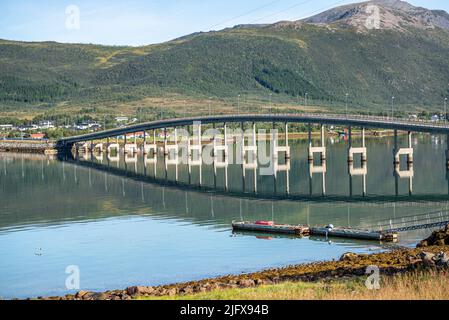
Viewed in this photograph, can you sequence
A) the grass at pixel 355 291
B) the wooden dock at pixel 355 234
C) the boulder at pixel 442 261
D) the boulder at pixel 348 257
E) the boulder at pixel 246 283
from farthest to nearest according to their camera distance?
the wooden dock at pixel 355 234 < the boulder at pixel 348 257 < the boulder at pixel 246 283 < the boulder at pixel 442 261 < the grass at pixel 355 291

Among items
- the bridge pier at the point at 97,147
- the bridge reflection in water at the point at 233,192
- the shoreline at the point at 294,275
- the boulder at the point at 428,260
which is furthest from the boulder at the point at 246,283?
the bridge pier at the point at 97,147

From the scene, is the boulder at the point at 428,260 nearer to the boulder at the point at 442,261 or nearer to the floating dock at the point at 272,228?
the boulder at the point at 442,261

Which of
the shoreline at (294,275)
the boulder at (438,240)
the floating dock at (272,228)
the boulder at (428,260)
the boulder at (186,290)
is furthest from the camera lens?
the floating dock at (272,228)

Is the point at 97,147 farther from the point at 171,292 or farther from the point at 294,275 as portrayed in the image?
the point at 171,292

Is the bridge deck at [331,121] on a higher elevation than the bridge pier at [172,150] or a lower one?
higher

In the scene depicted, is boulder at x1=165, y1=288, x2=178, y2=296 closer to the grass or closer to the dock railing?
the grass

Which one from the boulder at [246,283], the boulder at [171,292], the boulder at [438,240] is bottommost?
the boulder at [438,240]

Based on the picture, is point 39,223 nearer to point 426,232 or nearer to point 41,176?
point 426,232
